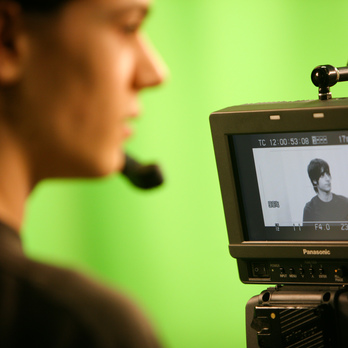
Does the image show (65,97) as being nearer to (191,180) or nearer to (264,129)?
(264,129)

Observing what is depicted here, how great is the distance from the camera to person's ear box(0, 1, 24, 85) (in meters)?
0.49

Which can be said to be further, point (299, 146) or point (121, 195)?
point (121, 195)

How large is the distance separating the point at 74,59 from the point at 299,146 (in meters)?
1.14

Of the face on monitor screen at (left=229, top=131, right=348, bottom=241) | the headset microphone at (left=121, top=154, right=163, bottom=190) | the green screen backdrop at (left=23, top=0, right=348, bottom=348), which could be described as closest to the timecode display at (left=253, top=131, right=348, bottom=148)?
the face on monitor screen at (left=229, top=131, right=348, bottom=241)

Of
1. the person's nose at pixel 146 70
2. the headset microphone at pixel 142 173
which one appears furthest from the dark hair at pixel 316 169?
the person's nose at pixel 146 70

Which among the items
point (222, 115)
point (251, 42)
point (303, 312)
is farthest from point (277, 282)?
point (251, 42)

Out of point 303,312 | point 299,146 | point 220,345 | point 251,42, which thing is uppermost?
point 251,42

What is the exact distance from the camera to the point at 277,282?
1.72m

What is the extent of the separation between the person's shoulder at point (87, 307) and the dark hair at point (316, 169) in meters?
1.17

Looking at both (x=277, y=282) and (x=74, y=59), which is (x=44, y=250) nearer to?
(x=277, y=282)

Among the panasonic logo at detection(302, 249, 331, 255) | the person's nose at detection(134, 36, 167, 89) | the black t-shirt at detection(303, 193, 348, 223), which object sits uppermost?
the person's nose at detection(134, 36, 167, 89)

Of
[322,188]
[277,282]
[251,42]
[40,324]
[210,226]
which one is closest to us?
[40,324]

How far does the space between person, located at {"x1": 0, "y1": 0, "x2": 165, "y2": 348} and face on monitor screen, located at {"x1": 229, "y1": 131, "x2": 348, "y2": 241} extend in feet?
3.55

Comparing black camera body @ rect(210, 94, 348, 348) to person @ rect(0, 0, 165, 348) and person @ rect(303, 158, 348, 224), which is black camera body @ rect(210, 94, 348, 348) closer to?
person @ rect(303, 158, 348, 224)
